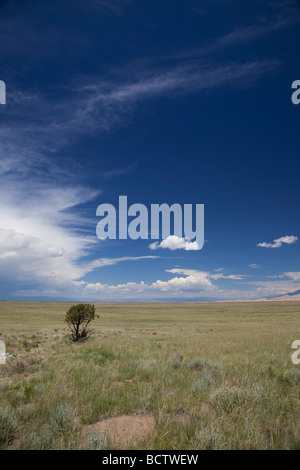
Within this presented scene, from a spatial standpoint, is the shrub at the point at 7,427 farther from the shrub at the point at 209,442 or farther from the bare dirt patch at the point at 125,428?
the shrub at the point at 209,442

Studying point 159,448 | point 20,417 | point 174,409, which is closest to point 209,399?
point 174,409

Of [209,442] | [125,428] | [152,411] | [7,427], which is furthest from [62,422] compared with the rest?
[209,442]

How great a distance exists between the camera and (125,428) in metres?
4.11

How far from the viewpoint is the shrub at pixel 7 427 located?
3754 millimetres

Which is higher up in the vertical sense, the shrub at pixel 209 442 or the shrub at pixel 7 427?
the shrub at pixel 209 442

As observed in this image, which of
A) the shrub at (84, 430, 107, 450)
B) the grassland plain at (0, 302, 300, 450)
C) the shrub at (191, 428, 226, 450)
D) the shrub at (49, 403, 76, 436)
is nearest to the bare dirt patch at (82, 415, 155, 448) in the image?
the grassland plain at (0, 302, 300, 450)

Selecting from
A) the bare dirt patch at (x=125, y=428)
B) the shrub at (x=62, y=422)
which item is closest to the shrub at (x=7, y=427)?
the shrub at (x=62, y=422)

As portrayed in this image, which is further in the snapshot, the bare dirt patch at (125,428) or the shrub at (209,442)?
the bare dirt patch at (125,428)

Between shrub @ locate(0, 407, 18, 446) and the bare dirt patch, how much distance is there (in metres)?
1.16

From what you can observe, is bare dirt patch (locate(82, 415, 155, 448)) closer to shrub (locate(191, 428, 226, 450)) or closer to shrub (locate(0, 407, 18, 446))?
shrub (locate(191, 428, 226, 450))

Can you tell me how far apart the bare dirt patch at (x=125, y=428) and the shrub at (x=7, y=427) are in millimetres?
1162

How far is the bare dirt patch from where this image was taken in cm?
363
